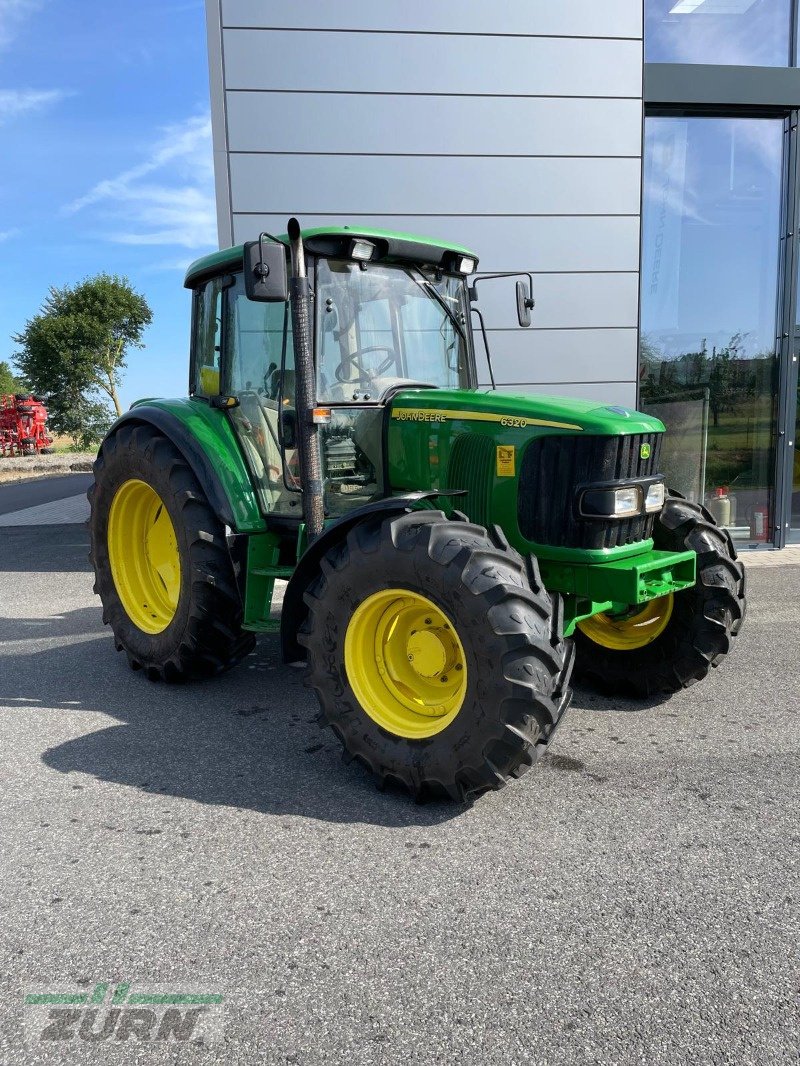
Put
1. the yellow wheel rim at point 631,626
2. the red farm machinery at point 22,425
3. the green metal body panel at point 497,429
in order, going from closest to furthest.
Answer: the green metal body panel at point 497,429 < the yellow wheel rim at point 631,626 < the red farm machinery at point 22,425

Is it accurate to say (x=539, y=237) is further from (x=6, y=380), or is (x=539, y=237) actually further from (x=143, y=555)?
(x=6, y=380)

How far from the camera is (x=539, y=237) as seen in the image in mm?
8078

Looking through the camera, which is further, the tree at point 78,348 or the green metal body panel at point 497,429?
the tree at point 78,348

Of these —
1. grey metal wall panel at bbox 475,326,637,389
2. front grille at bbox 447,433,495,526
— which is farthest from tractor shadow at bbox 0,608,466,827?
grey metal wall panel at bbox 475,326,637,389

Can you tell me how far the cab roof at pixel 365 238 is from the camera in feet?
12.7

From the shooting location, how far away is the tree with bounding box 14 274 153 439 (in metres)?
28.1

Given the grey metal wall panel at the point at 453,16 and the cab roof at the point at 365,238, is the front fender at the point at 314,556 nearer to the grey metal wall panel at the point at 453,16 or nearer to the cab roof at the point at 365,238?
the cab roof at the point at 365,238

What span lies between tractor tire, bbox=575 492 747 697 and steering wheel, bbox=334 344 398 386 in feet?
5.17

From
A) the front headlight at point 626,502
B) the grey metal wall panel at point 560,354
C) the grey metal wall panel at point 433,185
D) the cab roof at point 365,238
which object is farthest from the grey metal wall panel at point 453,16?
the front headlight at point 626,502

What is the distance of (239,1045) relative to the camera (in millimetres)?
2016

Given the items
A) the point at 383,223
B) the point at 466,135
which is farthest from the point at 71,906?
the point at 466,135

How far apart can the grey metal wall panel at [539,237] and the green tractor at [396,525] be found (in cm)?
329

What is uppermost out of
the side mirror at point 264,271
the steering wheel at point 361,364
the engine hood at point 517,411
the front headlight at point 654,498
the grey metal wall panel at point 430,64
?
the grey metal wall panel at point 430,64

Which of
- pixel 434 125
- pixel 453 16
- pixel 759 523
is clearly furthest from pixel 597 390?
pixel 453 16
